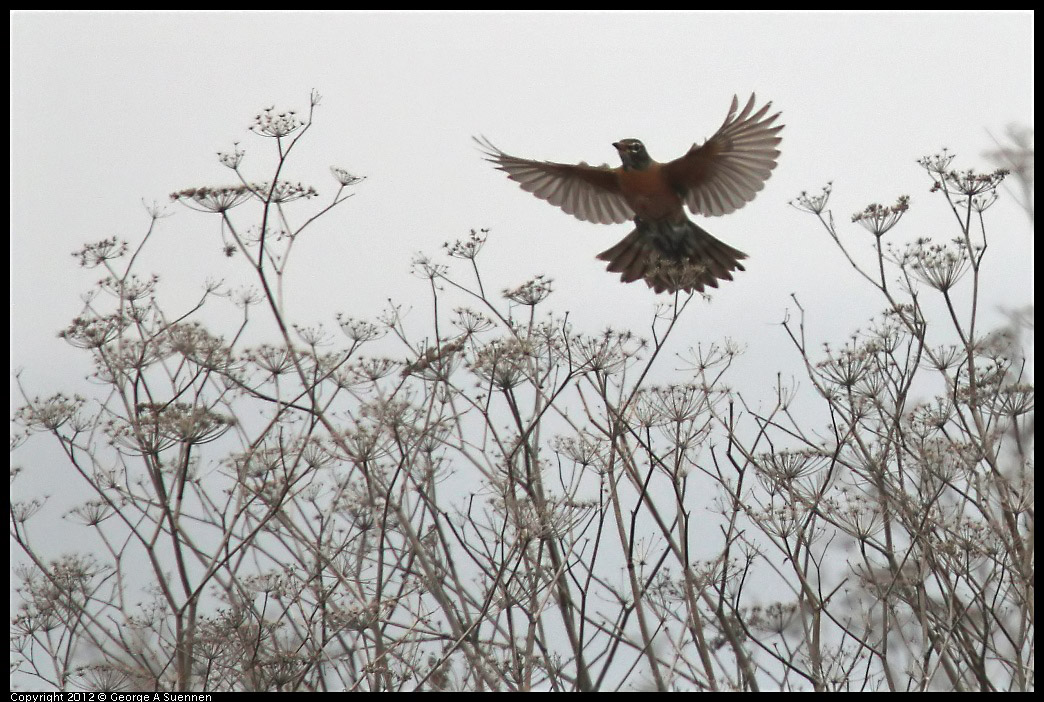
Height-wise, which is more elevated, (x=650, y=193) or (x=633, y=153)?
(x=633, y=153)

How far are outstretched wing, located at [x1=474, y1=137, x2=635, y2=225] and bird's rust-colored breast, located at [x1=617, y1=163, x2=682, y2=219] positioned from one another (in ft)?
0.33

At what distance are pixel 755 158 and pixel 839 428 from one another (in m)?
2.31

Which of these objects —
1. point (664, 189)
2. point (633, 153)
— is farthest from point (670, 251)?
point (633, 153)

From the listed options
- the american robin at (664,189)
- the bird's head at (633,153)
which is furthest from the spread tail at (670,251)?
the bird's head at (633,153)

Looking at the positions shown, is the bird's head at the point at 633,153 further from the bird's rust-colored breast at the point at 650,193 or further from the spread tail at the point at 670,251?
the spread tail at the point at 670,251

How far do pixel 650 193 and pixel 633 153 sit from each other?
9.6 inches

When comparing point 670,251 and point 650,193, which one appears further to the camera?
point 670,251

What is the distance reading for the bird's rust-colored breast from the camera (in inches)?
229

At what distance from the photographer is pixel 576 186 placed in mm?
6211

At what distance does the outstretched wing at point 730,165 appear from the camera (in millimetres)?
5305

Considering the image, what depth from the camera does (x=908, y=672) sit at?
3336 millimetres

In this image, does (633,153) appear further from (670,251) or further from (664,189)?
(670,251)

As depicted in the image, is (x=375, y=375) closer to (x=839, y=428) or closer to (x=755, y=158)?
(x=839, y=428)

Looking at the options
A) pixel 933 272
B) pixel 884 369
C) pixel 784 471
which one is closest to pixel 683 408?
pixel 784 471
